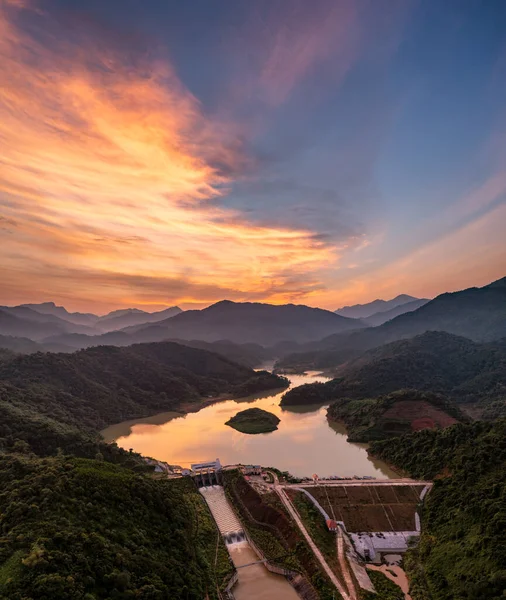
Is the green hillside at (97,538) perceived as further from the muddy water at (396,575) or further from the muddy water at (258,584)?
the muddy water at (396,575)

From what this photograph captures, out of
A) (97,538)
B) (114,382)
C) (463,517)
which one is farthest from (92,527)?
(114,382)

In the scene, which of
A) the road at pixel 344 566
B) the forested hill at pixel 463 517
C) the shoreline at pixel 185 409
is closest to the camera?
the forested hill at pixel 463 517

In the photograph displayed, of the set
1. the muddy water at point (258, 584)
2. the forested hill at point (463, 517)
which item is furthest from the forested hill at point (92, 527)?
the forested hill at point (463, 517)

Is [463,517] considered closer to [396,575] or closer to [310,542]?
[396,575]

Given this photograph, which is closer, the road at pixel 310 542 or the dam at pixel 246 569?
the road at pixel 310 542

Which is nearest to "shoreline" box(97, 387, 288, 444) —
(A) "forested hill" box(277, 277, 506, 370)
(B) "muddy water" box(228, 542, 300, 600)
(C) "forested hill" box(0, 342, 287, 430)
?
(C) "forested hill" box(0, 342, 287, 430)

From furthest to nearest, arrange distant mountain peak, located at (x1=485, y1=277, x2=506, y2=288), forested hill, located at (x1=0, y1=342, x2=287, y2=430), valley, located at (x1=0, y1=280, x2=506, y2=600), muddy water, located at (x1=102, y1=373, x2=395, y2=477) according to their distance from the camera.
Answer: distant mountain peak, located at (x1=485, y1=277, x2=506, y2=288), forested hill, located at (x1=0, y1=342, x2=287, y2=430), muddy water, located at (x1=102, y1=373, x2=395, y2=477), valley, located at (x1=0, y1=280, x2=506, y2=600)

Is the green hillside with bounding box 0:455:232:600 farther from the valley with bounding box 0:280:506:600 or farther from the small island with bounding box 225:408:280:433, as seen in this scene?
the small island with bounding box 225:408:280:433
